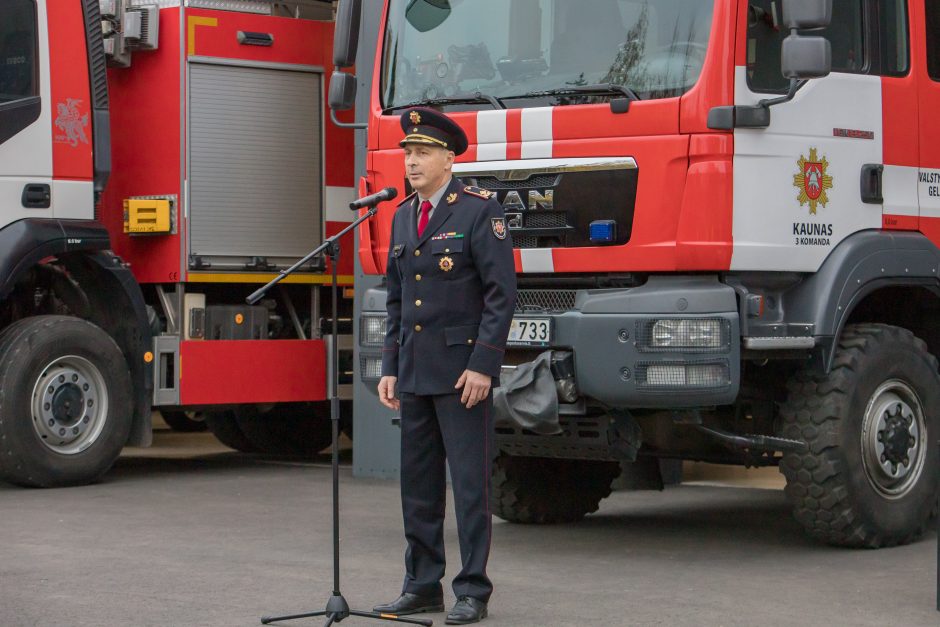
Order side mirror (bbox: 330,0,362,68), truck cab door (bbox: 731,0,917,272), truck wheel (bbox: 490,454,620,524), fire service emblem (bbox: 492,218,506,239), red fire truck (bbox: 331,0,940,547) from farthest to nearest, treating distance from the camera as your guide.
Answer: truck wheel (bbox: 490,454,620,524)
side mirror (bbox: 330,0,362,68)
truck cab door (bbox: 731,0,917,272)
red fire truck (bbox: 331,0,940,547)
fire service emblem (bbox: 492,218,506,239)

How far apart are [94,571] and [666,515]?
3695 millimetres

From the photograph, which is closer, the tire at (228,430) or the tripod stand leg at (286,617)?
the tripod stand leg at (286,617)

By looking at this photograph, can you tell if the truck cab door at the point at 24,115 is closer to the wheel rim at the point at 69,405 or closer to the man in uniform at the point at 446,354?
the wheel rim at the point at 69,405

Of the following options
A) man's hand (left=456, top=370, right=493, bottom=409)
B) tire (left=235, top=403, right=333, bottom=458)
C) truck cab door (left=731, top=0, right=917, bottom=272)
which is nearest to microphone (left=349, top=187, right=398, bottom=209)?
man's hand (left=456, top=370, right=493, bottom=409)

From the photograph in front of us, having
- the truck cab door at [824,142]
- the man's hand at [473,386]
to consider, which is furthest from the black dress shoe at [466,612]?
the truck cab door at [824,142]

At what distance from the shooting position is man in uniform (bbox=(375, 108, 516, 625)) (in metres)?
6.63

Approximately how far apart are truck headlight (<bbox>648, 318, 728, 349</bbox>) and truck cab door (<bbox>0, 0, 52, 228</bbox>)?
16.7ft

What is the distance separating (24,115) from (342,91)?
2.85 m

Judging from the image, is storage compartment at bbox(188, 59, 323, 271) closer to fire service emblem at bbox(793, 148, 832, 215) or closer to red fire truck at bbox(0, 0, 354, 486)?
red fire truck at bbox(0, 0, 354, 486)

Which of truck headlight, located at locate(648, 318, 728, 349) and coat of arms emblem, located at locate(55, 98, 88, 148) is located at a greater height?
coat of arms emblem, located at locate(55, 98, 88, 148)

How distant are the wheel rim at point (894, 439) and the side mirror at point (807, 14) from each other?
6.17 feet

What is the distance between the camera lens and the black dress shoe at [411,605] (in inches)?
260

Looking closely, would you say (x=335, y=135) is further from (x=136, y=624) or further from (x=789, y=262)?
(x=136, y=624)

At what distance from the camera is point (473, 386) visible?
21.7 ft
